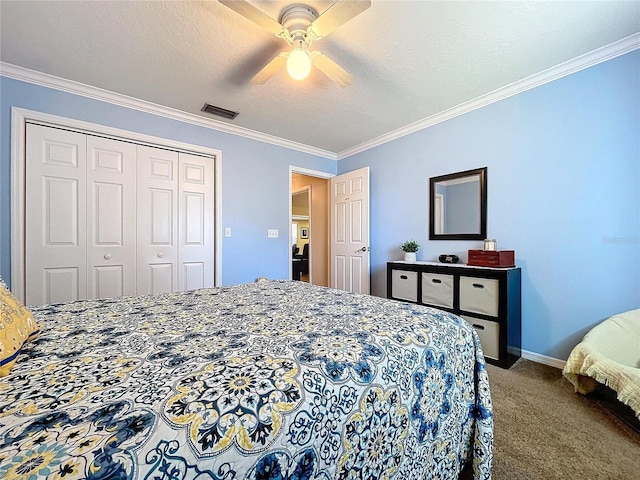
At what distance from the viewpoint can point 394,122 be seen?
127 inches

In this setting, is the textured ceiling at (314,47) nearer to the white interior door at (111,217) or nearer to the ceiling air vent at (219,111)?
the ceiling air vent at (219,111)

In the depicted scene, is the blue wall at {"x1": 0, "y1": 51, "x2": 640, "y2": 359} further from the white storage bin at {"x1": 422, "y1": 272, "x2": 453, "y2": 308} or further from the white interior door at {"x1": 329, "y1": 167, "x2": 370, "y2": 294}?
the white interior door at {"x1": 329, "y1": 167, "x2": 370, "y2": 294}

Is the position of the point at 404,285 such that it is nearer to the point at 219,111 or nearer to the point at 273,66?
the point at 273,66

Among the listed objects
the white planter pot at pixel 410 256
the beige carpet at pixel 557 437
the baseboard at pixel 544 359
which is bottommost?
the beige carpet at pixel 557 437

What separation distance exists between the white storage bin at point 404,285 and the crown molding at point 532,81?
1.70m

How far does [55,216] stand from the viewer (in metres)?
2.42

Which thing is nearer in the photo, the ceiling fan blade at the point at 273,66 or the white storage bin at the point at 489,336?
the ceiling fan blade at the point at 273,66

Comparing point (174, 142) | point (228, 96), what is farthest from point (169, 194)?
point (228, 96)

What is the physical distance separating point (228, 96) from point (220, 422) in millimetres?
2801

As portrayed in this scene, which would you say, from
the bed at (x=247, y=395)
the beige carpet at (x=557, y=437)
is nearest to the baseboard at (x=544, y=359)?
the beige carpet at (x=557, y=437)

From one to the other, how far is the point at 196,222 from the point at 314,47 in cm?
213

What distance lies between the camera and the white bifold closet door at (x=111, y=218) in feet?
7.77

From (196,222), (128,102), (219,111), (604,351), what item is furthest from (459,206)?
(128,102)

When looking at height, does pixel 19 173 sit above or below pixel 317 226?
above
